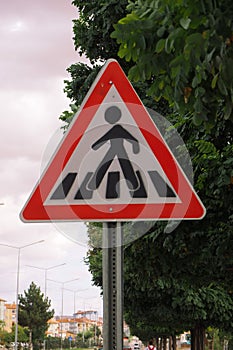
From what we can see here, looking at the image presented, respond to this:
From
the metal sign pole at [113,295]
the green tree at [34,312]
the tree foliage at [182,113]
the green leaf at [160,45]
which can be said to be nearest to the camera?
the metal sign pole at [113,295]

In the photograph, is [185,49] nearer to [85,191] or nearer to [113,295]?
[85,191]

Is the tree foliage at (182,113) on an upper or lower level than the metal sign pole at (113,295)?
upper

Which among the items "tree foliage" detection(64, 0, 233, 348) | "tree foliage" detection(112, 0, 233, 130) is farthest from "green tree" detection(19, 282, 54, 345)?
"tree foliage" detection(112, 0, 233, 130)

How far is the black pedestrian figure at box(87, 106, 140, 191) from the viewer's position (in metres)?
4.03

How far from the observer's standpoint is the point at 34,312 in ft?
373

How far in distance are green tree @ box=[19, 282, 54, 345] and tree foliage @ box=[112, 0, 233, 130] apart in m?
110

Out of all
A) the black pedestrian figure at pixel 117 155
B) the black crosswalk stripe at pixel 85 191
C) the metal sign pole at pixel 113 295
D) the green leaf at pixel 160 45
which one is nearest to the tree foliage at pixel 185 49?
the green leaf at pixel 160 45

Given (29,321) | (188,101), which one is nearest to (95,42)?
(188,101)

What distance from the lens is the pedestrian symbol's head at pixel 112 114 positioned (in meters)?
4.20

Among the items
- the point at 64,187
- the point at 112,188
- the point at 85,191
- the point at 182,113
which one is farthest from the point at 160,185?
the point at 182,113

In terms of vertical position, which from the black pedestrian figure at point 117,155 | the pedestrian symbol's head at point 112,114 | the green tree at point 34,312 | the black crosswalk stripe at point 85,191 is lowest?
the black crosswalk stripe at point 85,191

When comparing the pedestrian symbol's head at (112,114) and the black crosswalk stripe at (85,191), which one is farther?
the pedestrian symbol's head at (112,114)

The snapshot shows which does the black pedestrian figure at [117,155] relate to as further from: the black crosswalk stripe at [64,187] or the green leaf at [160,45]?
the green leaf at [160,45]

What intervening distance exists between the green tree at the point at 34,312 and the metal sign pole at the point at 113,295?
110 m
